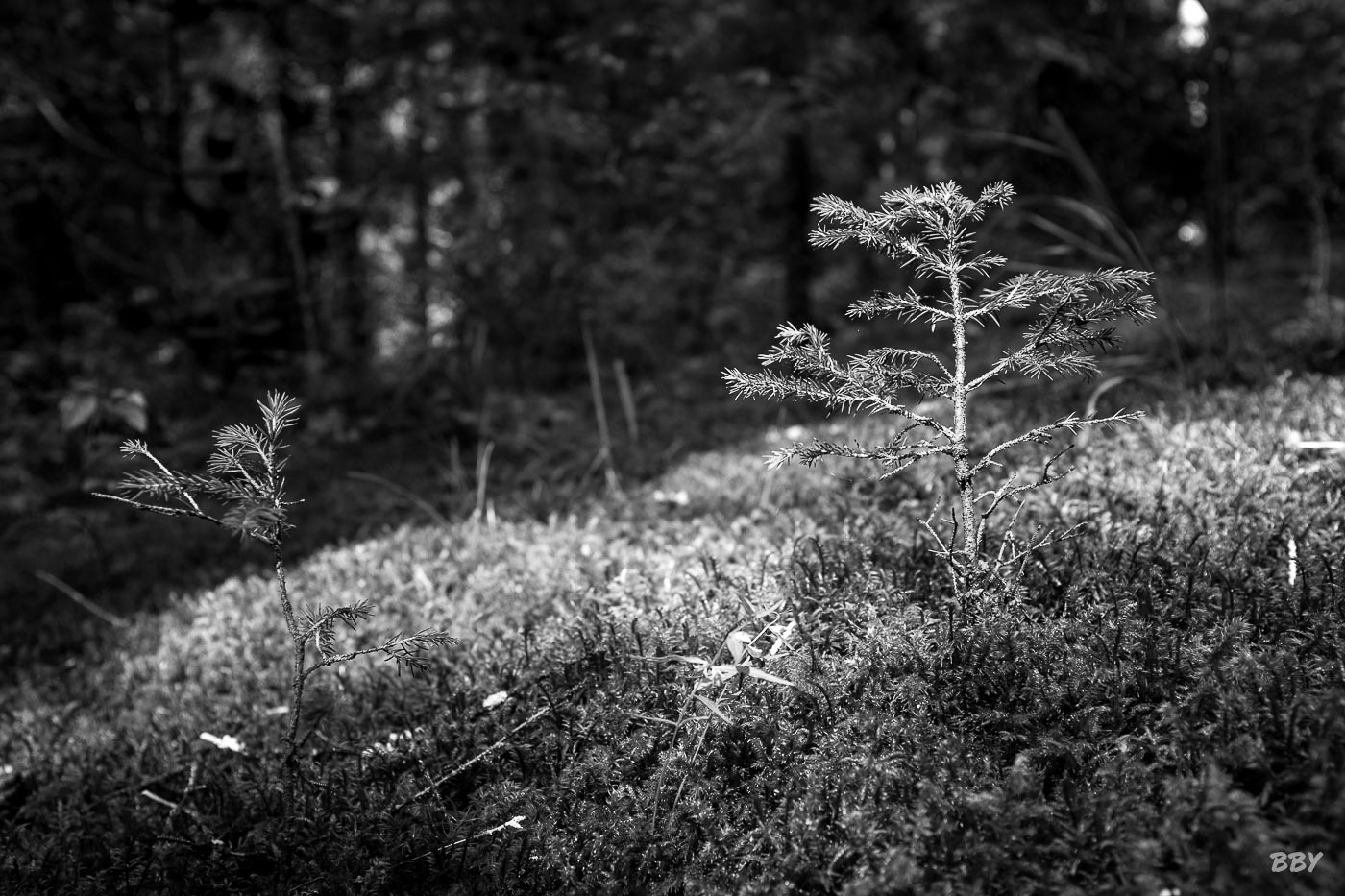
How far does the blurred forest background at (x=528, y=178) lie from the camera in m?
7.57

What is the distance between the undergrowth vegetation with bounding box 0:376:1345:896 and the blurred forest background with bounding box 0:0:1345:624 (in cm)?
323

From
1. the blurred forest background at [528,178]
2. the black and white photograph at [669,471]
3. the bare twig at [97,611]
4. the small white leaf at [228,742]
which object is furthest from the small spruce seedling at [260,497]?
the blurred forest background at [528,178]

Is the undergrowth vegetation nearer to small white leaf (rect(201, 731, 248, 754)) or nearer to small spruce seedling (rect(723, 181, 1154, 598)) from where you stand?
small white leaf (rect(201, 731, 248, 754))

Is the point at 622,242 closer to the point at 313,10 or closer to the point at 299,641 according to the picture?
the point at 313,10

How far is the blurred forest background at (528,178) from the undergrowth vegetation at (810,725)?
3227 millimetres

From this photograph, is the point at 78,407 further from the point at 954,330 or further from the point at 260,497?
the point at 954,330

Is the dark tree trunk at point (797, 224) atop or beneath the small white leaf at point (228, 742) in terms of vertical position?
atop

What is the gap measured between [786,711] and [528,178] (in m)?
6.94

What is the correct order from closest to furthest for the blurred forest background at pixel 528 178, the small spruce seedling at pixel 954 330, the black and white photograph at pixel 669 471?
1. the black and white photograph at pixel 669 471
2. the small spruce seedling at pixel 954 330
3. the blurred forest background at pixel 528 178

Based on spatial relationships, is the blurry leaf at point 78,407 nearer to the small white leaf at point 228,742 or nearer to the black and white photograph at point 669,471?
the black and white photograph at point 669,471

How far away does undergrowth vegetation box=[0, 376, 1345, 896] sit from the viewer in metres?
1.77

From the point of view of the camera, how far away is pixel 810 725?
7.20 feet

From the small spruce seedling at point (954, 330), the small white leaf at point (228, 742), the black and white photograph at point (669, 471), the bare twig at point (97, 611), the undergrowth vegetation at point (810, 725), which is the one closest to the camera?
the undergrowth vegetation at point (810, 725)

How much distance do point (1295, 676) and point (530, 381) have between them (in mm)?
7341
